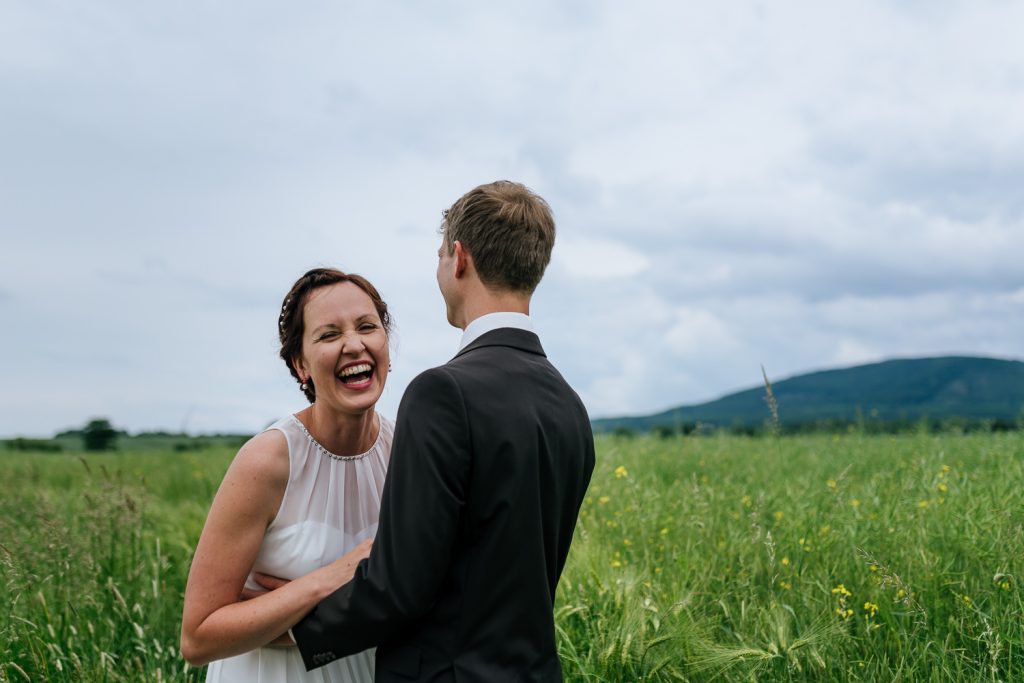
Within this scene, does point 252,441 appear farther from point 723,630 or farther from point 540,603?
point 723,630

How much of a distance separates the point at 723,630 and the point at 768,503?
2.34 meters

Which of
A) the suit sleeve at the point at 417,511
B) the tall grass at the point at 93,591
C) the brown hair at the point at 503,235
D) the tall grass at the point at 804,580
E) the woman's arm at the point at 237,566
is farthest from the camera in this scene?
the tall grass at the point at 93,591

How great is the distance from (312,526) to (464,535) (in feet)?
2.91

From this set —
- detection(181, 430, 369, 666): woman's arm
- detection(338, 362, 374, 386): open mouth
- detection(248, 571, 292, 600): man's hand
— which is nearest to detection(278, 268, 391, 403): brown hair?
detection(338, 362, 374, 386): open mouth

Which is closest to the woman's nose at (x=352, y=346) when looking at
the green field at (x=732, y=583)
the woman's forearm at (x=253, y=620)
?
the woman's forearm at (x=253, y=620)

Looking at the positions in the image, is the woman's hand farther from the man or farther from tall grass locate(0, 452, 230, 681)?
tall grass locate(0, 452, 230, 681)

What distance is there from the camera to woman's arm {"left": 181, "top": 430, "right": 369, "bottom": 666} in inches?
106

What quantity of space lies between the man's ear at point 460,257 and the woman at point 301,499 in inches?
19.6

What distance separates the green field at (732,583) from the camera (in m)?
4.38

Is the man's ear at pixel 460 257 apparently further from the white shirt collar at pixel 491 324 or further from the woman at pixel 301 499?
the woman at pixel 301 499

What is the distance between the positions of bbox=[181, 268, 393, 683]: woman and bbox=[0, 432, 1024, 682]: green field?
161 cm

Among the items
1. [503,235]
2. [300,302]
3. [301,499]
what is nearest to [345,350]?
[300,302]

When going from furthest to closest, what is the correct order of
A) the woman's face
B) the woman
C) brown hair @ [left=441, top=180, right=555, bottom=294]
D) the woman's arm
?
the woman's face
the woman
the woman's arm
brown hair @ [left=441, top=180, right=555, bottom=294]

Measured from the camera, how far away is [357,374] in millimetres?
2947
